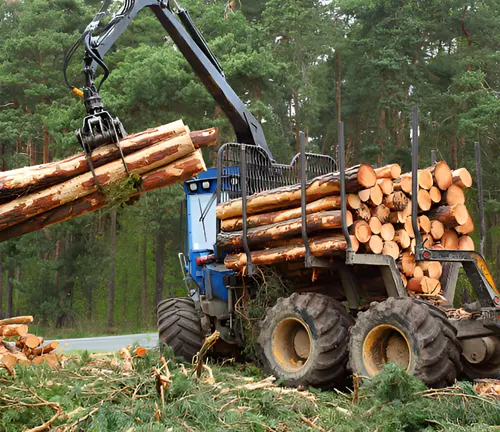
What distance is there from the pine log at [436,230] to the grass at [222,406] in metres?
2.78

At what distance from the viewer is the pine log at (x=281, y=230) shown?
844 centimetres

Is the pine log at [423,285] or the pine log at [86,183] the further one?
the pine log at [423,285]

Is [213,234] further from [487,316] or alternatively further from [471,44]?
[471,44]

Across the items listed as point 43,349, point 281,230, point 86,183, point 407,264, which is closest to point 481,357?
point 407,264

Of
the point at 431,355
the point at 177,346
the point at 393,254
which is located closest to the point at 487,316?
the point at 431,355

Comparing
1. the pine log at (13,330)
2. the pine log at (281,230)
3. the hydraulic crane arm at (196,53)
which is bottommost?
the pine log at (13,330)

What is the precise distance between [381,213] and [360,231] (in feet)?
1.66

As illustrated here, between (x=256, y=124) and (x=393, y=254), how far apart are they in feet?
13.8

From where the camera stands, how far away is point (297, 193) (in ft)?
29.8

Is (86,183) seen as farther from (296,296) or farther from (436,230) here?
(436,230)

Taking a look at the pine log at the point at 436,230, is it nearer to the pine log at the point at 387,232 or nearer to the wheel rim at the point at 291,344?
the pine log at the point at 387,232

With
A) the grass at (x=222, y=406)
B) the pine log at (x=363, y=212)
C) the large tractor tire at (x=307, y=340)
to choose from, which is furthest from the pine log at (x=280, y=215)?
the grass at (x=222, y=406)

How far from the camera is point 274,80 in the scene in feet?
109

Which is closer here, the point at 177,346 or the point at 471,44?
the point at 177,346
